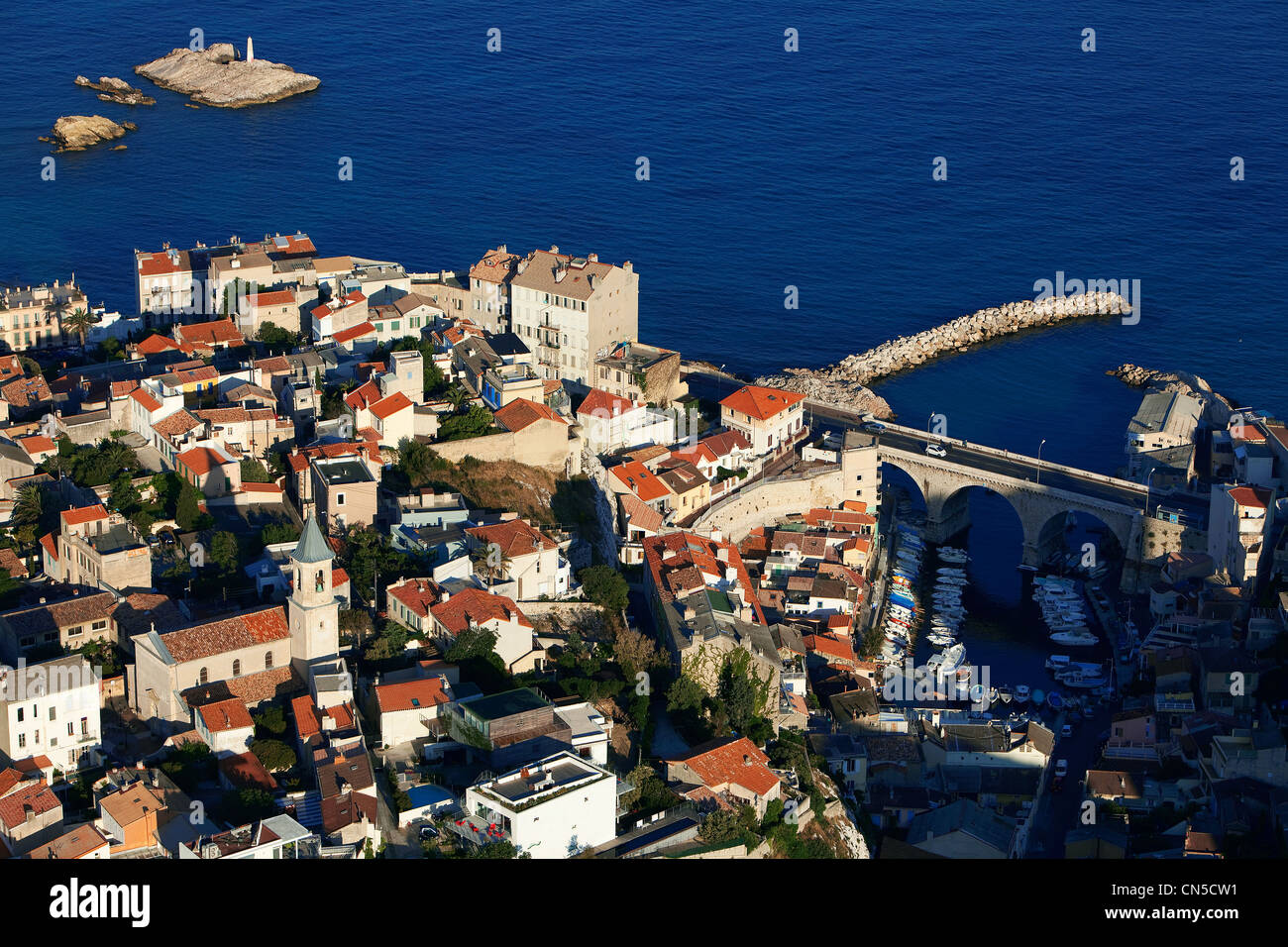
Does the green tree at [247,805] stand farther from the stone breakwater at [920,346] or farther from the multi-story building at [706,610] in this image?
the stone breakwater at [920,346]

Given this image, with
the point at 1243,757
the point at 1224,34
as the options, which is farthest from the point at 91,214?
the point at 1224,34

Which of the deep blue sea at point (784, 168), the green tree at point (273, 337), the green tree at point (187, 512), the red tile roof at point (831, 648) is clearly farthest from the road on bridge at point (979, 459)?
the green tree at point (187, 512)

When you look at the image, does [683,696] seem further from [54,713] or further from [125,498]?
[125,498]

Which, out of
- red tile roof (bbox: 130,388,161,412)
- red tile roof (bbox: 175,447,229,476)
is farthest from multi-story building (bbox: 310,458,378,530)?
red tile roof (bbox: 130,388,161,412)

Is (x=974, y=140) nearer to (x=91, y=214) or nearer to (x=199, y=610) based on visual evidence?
(x=91, y=214)

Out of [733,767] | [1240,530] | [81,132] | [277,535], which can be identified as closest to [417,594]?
[277,535]

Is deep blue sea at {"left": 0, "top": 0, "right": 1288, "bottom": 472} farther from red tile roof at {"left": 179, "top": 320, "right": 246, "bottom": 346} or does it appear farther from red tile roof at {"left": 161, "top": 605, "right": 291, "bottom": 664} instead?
red tile roof at {"left": 161, "top": 605, "right": 291, "bottom": 664}
